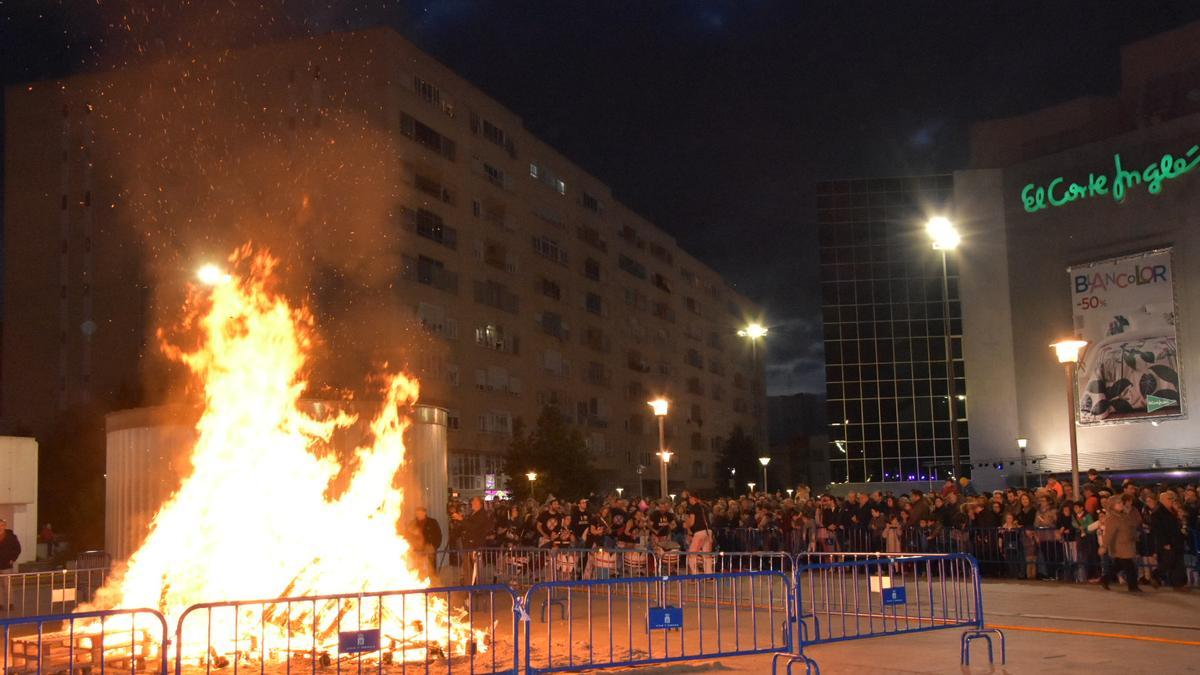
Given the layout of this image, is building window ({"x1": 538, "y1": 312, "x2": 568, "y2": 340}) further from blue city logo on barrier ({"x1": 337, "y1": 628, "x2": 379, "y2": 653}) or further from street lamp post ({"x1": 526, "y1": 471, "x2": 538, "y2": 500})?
blue city logo on barrier ({"x1": 337, "y1": 628, "x2": 379, "y2": 653})

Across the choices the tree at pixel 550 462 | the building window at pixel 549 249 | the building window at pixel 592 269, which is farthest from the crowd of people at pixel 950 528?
the building window at pixel 592 269

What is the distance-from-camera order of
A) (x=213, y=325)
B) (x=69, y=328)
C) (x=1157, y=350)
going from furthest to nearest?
(x=69, y=328) < (x=1157, y=350) < (x=213, y=325)

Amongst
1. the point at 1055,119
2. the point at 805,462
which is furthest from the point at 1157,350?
the point at 805,462

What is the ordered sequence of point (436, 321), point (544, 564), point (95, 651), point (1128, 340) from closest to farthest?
point (95, 651) < point (544, 564) < point (1128, 340) < point (436, 321)

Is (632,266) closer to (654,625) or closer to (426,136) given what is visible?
(426,136)

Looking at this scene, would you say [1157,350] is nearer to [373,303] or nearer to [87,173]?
[373,303]

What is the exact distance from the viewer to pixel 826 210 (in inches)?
2864

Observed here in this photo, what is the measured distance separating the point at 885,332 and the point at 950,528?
5021cm

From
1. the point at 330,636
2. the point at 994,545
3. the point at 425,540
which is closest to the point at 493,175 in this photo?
the point at 994,545

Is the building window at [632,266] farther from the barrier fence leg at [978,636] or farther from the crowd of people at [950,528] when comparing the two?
the barrier fence leg at [978,636]

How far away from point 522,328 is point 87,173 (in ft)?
78.0

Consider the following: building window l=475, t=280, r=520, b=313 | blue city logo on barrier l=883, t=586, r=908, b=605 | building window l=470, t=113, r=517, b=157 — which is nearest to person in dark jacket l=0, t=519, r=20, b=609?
blue city logo on barrier l=883, t=586, r=908, b=605

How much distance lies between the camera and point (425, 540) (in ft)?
62.6

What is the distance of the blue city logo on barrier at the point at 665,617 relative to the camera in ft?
32.0
